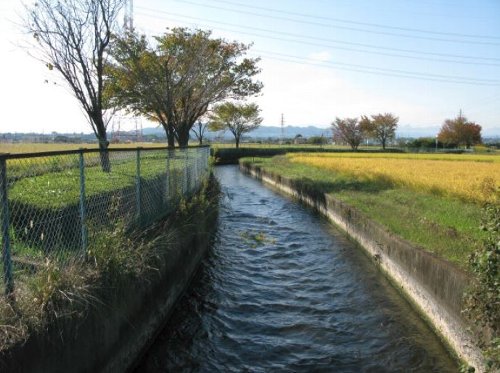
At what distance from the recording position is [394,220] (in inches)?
382

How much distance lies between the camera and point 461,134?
72938mm

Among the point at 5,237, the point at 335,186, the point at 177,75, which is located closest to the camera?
the point at 5,237

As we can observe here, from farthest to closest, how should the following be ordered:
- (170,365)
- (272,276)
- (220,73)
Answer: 1. (220,73)
2. (272,276)
3. (170,365)

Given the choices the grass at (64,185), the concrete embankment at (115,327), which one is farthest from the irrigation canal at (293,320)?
the grass at (64,185)

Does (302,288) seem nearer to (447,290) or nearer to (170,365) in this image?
(447,290)

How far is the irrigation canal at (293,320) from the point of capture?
5.52m

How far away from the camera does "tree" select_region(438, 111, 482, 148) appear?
73.0 m

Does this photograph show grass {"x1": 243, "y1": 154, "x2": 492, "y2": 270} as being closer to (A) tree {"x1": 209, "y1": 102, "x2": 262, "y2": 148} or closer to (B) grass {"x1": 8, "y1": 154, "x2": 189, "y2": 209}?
(B) grass {"x1": 8, "y1": 154, "x2": 189, "y2": 209}

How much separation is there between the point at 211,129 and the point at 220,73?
31.2 metres

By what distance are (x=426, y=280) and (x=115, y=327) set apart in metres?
4.44

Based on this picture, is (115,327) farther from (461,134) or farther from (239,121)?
(461,134)

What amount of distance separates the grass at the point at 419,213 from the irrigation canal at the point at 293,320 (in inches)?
41.4

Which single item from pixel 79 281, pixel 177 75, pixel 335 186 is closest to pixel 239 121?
pixel 177 75

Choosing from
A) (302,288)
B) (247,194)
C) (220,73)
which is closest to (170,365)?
(302,288)
